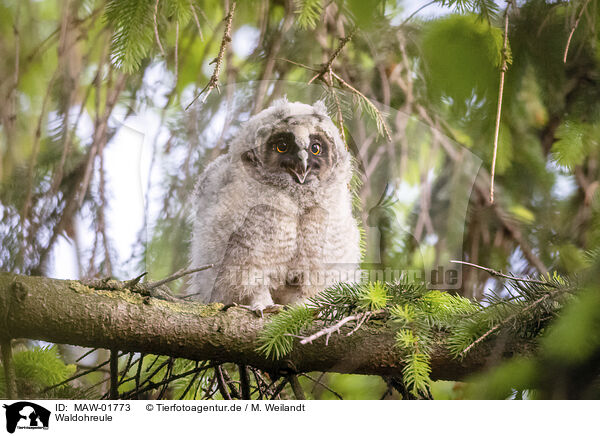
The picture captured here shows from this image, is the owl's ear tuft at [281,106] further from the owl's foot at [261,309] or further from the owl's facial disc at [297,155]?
the owl's foot at [261,309]

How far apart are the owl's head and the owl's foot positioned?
17cm

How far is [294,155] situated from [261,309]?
0.21 metres

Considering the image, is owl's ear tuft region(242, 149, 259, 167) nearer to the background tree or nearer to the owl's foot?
the background tree

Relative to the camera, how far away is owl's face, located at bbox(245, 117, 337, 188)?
2.37 ft

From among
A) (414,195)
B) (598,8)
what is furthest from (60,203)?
(598,8)

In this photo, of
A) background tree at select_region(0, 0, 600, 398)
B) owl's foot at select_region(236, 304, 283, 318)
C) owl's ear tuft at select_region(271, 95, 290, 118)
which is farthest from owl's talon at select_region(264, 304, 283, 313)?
owl's ear tuft at select_region(271, 95, 290, 118)

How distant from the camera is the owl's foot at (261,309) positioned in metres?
0.69
